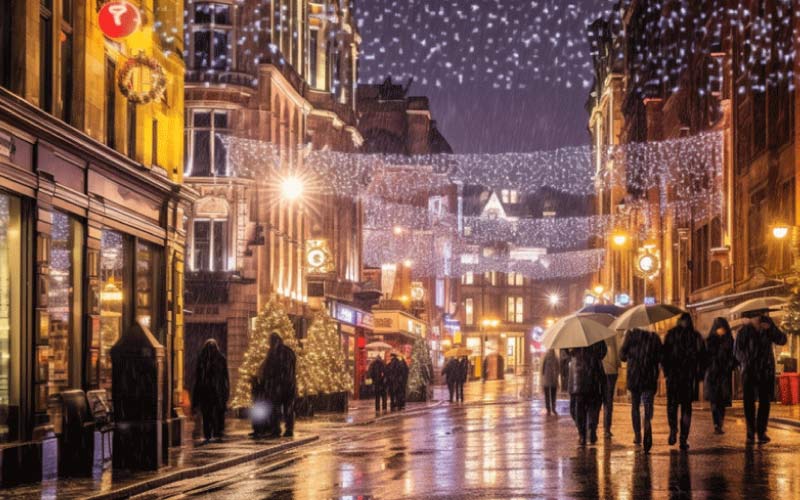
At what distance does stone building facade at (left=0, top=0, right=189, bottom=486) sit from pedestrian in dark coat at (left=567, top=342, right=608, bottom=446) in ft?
19.6

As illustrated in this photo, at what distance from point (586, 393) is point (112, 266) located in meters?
8.22

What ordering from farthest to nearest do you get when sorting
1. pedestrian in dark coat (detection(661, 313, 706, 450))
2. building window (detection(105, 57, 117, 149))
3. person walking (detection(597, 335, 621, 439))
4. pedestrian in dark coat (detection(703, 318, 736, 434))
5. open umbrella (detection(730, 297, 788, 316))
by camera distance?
1. open umbrella (detection(730, 297, 788, 316))
2. building window (detection(105, 57, 117, 149))
3. person walking (detection(597, 335, 621, 439))
4. pedestrian in dark coat (detection(703, 318, 736, 434))
5. pedestrian in dark coat (detection(661, 313, 706, 450))

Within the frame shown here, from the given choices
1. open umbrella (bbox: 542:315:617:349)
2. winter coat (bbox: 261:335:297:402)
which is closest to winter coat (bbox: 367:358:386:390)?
winter coat (bbox: 261:335:297:402)

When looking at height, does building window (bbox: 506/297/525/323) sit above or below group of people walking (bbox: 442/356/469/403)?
above

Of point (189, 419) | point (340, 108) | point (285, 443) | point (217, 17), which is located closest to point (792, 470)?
point (285, 443)

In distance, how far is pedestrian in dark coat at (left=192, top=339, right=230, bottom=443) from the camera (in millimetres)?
24469

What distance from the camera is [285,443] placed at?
2309 cm

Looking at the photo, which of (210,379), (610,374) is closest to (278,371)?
(210,379)

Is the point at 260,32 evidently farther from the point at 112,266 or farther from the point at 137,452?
the point at 137,452

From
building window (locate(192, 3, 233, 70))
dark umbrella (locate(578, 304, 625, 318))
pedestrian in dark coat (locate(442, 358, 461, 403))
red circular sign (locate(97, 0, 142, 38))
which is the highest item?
building window (locate(192, 3, 233, 70))

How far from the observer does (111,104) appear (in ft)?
75.6

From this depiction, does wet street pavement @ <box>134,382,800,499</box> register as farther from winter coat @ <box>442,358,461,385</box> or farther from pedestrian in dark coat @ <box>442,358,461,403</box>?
winter coat @ <box>442,358,461,385</box>

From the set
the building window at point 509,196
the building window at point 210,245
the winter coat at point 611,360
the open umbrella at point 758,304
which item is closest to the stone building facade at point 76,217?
the winter coat at point 611,360

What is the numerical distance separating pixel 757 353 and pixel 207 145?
26.6 m
